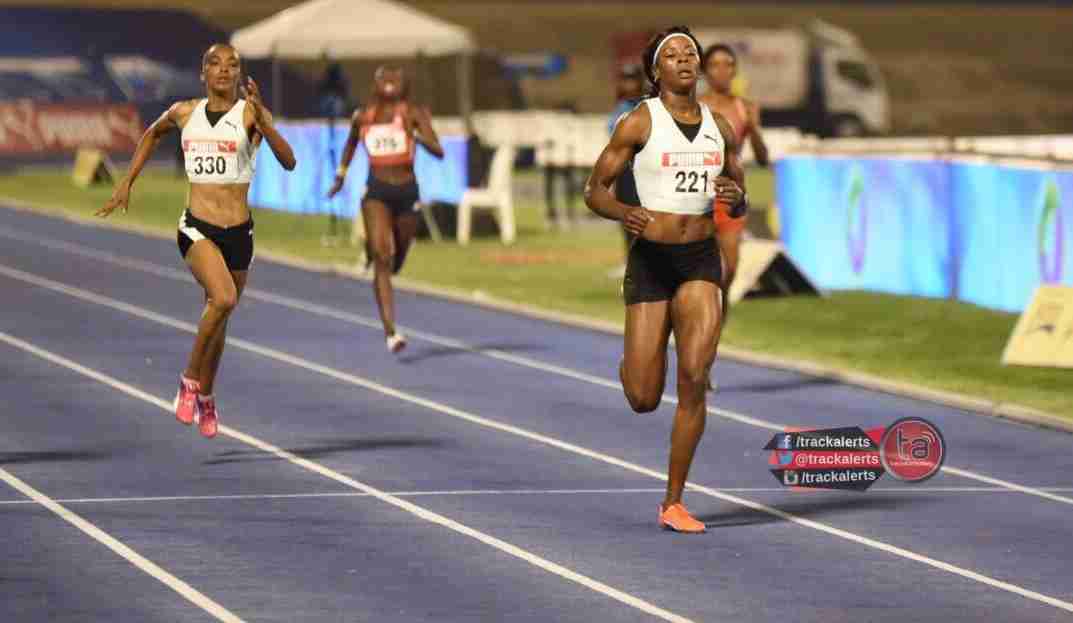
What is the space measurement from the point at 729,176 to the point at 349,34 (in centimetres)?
2614

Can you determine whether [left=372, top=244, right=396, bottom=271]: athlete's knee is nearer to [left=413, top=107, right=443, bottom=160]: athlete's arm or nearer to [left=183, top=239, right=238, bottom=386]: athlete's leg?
[left=413, top=107, right=443, bottom=160]: athlete's arm

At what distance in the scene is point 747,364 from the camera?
18.7m

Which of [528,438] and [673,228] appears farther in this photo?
[528,438]

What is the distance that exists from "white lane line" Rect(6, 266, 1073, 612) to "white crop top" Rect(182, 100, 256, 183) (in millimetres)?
1433

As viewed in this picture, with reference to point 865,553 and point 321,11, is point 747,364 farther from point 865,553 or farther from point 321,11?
point 321,11

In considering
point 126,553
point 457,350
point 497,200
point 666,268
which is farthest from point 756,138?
point 497,200

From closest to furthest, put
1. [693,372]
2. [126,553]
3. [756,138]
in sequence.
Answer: [126,553] → [693,372] → [756,138]

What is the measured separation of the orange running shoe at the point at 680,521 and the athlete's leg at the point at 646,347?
0.45m

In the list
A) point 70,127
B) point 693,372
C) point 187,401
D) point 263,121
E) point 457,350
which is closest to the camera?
point 693,372

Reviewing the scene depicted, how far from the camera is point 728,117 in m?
17.1

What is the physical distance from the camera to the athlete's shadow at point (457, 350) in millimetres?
19078

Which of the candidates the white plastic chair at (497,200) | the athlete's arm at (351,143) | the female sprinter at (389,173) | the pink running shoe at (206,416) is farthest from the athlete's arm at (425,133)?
the white plastic chair at (497,200)

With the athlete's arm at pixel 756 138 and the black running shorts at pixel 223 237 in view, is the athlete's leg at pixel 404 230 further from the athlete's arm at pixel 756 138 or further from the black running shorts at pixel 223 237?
the black running shorts at pixel 223 237

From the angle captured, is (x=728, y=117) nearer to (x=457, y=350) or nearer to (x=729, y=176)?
(x=457, y=350)
